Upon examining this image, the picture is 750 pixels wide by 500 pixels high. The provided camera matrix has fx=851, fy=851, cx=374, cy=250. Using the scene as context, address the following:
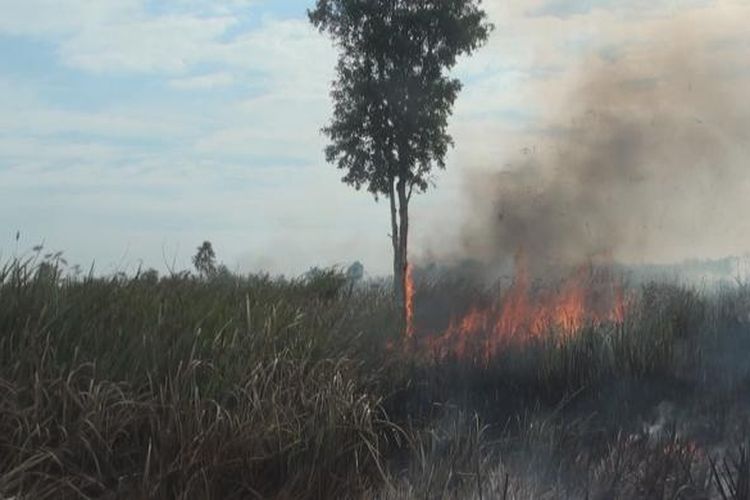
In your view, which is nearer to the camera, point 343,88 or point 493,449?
point 493,449

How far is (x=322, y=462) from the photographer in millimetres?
7125

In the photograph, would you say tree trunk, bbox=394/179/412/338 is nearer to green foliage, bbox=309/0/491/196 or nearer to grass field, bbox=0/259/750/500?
green foliage, bbox=309/0/491/196

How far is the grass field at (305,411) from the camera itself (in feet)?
20.1

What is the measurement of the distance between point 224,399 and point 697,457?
4.20m

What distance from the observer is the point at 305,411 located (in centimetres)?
785

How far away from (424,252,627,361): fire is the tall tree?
320 centimetres

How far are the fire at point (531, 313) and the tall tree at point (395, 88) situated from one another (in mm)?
3199

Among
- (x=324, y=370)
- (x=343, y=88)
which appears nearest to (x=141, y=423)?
(x=324, y=370)

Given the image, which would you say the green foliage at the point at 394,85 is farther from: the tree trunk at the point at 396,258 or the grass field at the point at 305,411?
the grass field at the point at 305,411

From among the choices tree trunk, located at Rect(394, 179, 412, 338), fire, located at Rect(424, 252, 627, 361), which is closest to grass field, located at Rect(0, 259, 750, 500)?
fire, located at Rect(424, 252, 627, 361)

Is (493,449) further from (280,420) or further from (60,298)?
(60,298)

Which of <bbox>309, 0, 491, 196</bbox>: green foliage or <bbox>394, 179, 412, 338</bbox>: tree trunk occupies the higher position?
<bbox>309, 0, 491, 196</bbox>: green foliage

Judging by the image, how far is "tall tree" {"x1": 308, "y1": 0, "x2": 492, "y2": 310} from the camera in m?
20.8

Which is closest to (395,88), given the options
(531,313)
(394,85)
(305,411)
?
(394,85)
